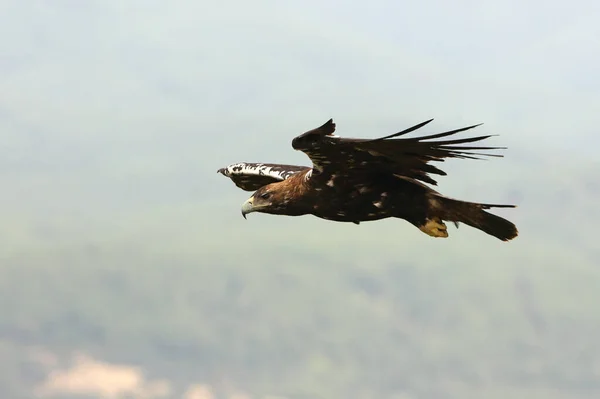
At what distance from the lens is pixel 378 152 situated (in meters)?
11.4

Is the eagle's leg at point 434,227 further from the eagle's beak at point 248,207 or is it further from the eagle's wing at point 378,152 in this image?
the eagle's beak at point 248,207

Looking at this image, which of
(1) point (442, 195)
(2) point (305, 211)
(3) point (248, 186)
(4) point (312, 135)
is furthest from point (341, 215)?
(3) point (248, 186)

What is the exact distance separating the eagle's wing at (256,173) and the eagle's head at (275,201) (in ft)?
2.11

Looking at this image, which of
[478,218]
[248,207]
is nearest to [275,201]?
[248,207]

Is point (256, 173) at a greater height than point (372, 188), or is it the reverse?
point (256, 173)

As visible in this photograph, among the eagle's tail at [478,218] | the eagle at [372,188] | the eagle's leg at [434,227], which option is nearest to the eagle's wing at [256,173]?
the eagle at [372,188]

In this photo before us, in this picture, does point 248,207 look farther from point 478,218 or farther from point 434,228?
point 478,218

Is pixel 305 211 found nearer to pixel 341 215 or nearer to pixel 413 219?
pixel 341 215

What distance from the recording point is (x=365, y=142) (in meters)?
10.9

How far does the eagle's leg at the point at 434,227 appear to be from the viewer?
1302 cm

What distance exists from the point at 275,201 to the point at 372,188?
5.09 ft

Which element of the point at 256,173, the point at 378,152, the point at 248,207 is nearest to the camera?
the point at 378,152

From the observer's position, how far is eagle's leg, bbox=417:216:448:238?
13023 millimetres

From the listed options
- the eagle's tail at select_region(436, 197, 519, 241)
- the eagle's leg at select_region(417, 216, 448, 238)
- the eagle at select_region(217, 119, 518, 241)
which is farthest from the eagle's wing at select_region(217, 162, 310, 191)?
the eagle's tail at select_region(436, 197, 519, 241)
